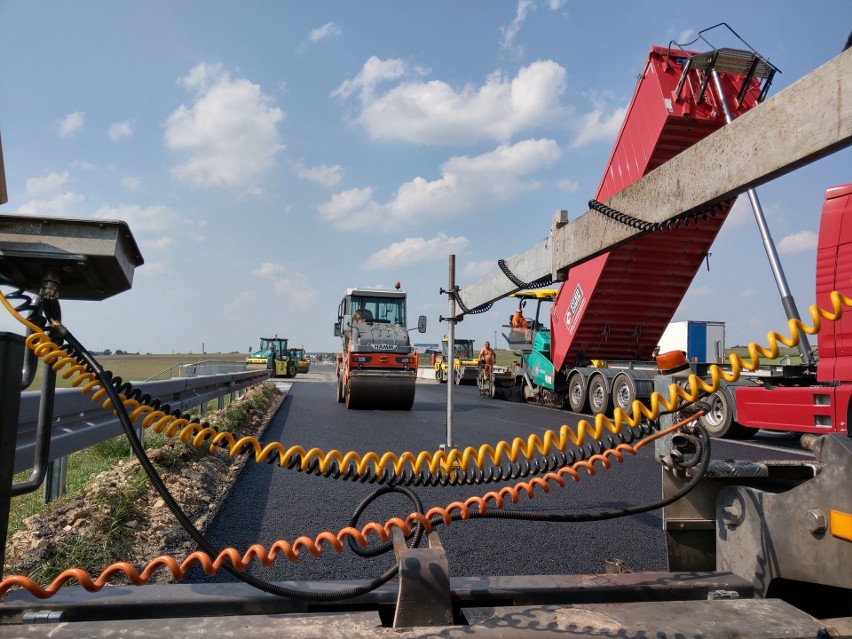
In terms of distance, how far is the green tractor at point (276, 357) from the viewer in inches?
1491

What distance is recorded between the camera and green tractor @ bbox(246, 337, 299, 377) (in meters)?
37.9

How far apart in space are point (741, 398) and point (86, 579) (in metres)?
8.81

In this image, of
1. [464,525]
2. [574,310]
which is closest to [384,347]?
[574,310]

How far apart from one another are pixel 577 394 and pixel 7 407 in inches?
541

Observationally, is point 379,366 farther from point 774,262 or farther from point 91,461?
point 774,262

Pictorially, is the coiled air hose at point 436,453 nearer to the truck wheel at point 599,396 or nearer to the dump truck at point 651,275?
the dump truck at point 651,275

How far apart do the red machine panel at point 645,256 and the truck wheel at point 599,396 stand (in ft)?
2.55

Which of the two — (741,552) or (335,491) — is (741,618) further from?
(335,491)

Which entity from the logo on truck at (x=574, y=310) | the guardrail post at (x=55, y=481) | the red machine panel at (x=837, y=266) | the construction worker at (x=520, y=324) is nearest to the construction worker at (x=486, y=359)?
the construction worker at (x=520, y=324)

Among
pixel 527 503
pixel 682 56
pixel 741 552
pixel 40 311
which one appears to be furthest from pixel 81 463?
pixel 682 56

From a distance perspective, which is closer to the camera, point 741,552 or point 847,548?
point 847,548

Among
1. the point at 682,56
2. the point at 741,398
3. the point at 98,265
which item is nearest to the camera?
the point at 98,265

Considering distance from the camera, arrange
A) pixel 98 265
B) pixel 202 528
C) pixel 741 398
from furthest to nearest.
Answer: pixel 741 398
pixel 202 528
pixel 98 265

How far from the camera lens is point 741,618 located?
162 centimetres
